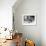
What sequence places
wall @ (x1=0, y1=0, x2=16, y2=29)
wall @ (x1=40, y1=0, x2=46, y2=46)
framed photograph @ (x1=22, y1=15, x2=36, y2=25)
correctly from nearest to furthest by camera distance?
wall @ (x1=0, y1=0, x2=16, y2=29) < wall @ (x1=40, y1=0, x2=46, y2=46) < framed photograph @ (x1=22, y1=15, x2=36, y2=25)

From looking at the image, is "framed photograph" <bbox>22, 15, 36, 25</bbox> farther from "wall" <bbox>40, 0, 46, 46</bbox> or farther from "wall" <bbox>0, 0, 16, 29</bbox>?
"wall" <bbox>0, 0, 16, 29</bbox>

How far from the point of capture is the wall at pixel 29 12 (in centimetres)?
465

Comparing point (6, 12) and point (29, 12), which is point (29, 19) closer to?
point (29, 12)

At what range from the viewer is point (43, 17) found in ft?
14.7

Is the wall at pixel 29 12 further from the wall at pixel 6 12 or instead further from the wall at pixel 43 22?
the wall at pixel 6 12

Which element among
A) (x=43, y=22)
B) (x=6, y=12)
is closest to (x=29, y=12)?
(x=43, y=22)

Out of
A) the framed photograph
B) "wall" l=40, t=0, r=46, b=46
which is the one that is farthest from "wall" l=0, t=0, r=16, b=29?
"wall" l=40, t=0, r=46, b=46

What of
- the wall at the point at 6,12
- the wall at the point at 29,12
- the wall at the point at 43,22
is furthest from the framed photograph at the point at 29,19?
the wall at the point at 6,12

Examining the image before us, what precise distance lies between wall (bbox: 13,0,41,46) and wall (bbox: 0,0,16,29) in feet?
2.03

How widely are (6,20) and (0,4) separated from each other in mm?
616

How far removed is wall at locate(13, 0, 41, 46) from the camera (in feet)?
15.3

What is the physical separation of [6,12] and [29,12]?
1.05m

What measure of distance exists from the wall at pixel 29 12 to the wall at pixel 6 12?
0.62m

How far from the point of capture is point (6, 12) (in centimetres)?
405
